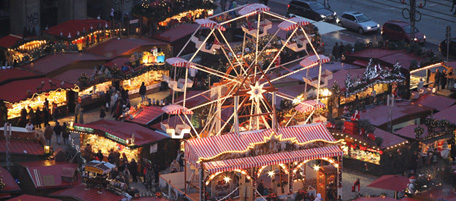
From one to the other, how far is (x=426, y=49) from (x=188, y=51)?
15260 millimetres

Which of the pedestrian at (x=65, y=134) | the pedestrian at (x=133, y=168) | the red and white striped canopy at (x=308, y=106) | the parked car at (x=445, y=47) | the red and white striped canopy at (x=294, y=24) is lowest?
the pedestrian at (x=133, y=168)

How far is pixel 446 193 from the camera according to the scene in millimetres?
49250

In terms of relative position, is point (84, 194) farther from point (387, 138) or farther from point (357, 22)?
point (357, 22)

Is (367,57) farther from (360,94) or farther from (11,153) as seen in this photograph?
(11,153)

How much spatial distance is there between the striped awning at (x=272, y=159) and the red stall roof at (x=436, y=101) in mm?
12185

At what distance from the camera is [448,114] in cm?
6016

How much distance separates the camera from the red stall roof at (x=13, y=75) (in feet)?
208

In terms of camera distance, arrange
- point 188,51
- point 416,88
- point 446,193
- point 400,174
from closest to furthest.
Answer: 1. point 446,193
2. point 400,174
3. point 416,88
4. point 188,51

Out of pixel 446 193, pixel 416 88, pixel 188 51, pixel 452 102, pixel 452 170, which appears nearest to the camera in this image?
pixel 446 193

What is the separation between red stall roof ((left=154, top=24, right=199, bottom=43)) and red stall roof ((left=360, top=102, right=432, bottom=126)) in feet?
52.1

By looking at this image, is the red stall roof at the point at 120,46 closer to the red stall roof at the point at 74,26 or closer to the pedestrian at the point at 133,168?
the red stall roof at the point at 74,26

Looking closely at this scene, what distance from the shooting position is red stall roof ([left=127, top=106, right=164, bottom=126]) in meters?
58.2

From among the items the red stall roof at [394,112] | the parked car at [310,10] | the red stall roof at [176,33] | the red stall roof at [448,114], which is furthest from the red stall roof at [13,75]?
the red stall roof at [448,114]

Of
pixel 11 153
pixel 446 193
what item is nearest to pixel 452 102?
pixel 446 193
